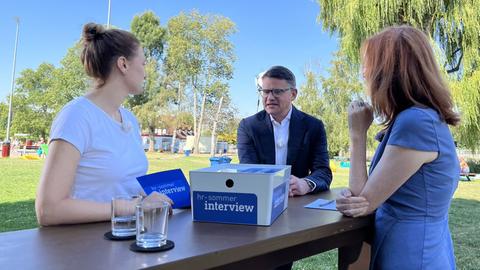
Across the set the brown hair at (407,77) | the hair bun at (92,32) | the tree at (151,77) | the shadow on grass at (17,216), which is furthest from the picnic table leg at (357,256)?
the tree at (151,77)

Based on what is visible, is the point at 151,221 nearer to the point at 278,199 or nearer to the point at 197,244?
the point at 197,244

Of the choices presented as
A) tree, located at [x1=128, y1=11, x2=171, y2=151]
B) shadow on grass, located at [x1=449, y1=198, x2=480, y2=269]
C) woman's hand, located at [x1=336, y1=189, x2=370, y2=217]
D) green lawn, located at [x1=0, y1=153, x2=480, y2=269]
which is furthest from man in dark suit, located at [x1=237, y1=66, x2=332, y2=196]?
tree, located at [x1=128, y1=11, x2=171, y2=151]

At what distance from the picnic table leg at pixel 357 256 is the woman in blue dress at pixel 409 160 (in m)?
0.13

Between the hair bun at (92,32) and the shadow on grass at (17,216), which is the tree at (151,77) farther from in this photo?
the hair bun at (92,32)

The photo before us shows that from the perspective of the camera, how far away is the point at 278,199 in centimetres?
129

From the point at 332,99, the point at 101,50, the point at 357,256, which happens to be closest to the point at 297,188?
the point at 357,256

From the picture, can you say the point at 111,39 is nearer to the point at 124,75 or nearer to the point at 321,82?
the point at 124,75

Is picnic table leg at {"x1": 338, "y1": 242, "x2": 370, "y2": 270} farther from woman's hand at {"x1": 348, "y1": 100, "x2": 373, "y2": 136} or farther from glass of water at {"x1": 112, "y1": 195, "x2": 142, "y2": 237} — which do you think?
glass of water at {"x1": 112, "y1": 195, "x2": 142, "y2": 237}

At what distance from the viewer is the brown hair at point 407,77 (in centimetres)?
133

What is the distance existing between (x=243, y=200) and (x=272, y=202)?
0.09 meters

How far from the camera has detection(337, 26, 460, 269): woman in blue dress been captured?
1.26m

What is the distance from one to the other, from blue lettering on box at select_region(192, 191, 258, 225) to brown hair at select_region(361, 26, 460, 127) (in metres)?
0.59

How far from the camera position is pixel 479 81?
893cm

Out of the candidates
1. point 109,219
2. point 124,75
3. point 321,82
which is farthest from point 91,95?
point 321,82
